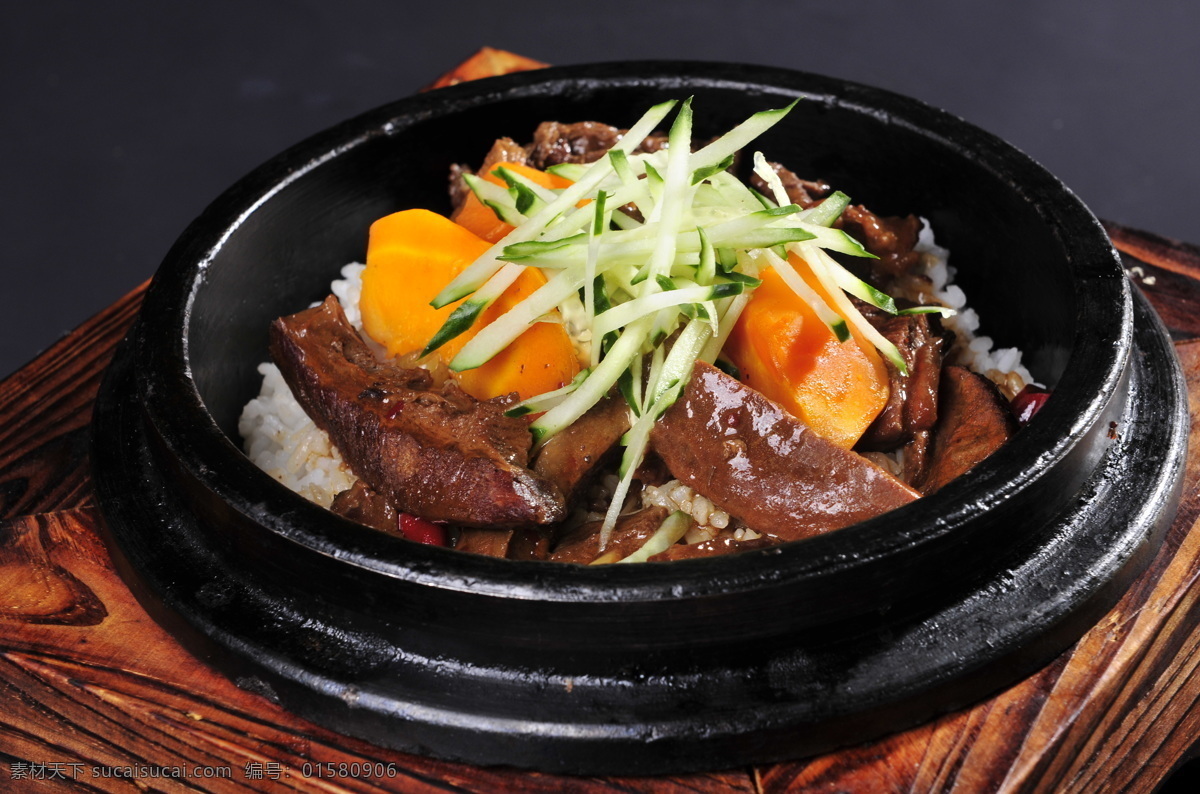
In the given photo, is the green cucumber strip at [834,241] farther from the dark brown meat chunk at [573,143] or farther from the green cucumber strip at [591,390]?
the dark brown meat chunk at [573,143]

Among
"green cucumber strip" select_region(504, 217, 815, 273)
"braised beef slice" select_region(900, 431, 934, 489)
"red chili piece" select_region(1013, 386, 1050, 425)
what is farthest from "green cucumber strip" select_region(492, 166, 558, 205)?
"red chili piece" select_region(1013, 386, 1050, 425)

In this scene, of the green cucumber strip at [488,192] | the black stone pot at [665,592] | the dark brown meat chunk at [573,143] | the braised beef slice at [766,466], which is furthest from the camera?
the dark brown meat chunk at [573,143]

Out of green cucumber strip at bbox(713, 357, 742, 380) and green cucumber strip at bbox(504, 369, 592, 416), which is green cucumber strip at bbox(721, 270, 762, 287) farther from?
green cucumber strip at bbox(504, 369, 592, 416)

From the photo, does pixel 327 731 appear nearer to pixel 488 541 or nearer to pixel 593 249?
pixel 488 541

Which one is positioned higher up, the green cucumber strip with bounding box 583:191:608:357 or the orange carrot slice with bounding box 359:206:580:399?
the green cucumber strip with bounding box 583:191:608:357

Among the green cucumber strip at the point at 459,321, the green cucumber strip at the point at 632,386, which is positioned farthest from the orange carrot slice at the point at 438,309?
the green cucumber strip at the point at 632,386

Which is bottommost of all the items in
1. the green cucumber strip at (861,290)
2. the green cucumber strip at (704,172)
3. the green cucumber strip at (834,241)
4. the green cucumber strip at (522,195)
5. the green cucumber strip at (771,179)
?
the green cucumber strip at (522,195)

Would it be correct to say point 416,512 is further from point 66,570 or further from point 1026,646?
point 1026,646
